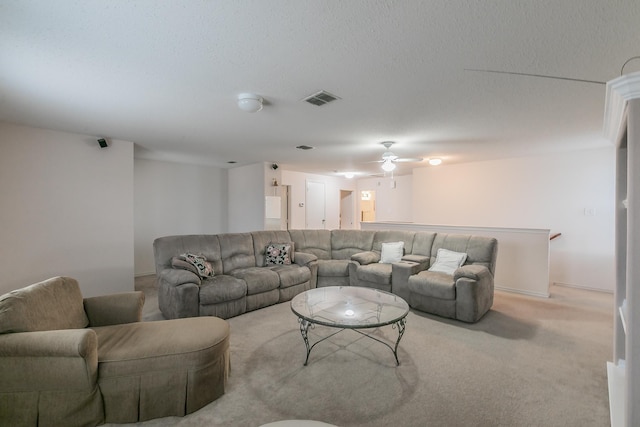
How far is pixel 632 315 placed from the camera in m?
1.21

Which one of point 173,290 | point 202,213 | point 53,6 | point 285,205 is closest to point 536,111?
point 53,6

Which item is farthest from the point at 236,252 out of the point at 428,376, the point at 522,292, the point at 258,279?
the point at 522,292

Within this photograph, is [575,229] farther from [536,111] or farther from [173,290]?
Result: [173,290]

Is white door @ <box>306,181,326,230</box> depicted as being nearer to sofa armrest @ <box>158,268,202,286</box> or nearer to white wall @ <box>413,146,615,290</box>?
white wall @ <box>413,146,615,290</box>

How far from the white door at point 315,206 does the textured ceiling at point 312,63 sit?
448cm

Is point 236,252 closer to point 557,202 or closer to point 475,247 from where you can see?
point 475,247

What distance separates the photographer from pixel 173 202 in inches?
250

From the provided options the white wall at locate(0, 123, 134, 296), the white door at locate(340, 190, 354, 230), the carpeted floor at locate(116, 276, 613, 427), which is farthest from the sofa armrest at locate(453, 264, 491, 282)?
the white door at locate(340, 190, 354, 230)

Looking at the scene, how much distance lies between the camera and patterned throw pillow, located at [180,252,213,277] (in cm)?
364

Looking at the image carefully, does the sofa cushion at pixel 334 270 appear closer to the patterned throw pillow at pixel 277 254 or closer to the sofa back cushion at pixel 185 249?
the patterned throw pillow at pixel 277 254

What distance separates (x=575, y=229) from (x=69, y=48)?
7.03m

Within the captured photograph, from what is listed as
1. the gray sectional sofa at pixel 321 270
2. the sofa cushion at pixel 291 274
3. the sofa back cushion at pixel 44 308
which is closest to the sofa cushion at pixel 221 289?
the gray sectional sofa at pixel 321 270

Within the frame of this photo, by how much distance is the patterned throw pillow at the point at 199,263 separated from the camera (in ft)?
12.0

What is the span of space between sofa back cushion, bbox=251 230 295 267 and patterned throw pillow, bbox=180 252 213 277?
88 cm
